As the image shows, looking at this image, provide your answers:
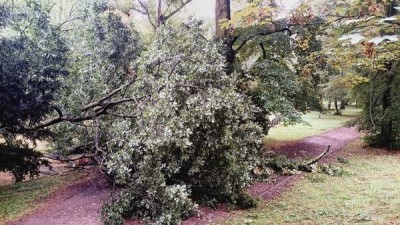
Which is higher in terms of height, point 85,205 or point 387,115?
point 387,115

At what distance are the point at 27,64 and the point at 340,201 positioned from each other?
7.97m

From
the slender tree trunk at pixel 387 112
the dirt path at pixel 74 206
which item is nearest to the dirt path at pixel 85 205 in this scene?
the dirt path at pixel 74 206

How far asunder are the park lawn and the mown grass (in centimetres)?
597

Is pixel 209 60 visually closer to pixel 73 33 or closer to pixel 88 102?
pixel 88 102

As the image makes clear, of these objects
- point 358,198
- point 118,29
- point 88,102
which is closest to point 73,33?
point 118,29

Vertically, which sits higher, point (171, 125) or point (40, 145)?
point (171, 125)

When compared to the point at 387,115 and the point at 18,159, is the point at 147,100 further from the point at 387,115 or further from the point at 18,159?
the point at 387,115

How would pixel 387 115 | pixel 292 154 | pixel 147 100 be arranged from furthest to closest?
pixel 292 154 < pixel 387 115 < pixel 147 100

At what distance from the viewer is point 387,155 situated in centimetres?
1490

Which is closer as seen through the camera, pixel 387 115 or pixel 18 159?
pixel 18 159

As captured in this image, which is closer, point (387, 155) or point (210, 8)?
point (387, 155)

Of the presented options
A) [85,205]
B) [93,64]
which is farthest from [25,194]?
[93,64]

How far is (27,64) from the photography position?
26.4ft

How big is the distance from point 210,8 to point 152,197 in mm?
18465
